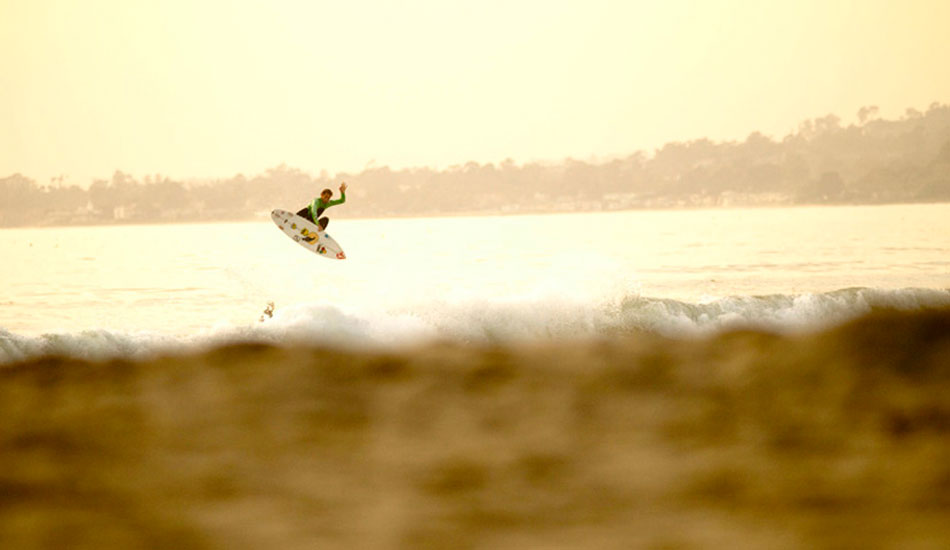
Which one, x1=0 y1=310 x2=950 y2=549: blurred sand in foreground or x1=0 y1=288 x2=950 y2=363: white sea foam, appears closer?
x1=0 y1=310 x2=950 y2=549: blurred sand in foreground

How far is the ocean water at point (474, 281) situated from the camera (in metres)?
10.5

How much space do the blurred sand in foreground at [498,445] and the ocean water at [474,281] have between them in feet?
1.22

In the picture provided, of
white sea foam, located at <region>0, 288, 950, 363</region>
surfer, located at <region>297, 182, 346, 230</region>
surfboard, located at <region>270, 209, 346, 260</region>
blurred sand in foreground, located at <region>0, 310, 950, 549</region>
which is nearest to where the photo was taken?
blurred sand in foreground, located at <region>0, 310, 950, 549</region>

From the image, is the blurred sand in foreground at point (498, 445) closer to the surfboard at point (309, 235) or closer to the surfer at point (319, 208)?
the surfer at point (319, 208)

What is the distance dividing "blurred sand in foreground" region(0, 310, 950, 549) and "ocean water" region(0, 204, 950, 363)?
0.37 m

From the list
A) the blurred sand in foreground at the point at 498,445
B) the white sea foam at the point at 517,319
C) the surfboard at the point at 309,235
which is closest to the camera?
the blurred sand in foreground at the point at 498,445

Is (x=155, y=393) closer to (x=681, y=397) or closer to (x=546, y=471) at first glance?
(x=546, y=471)

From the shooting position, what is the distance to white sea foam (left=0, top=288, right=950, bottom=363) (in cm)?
940

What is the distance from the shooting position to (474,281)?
18.3m

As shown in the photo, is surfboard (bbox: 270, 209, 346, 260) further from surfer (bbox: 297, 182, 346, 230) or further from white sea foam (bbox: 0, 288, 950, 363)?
white sea foam (bbox: 0, 288, 950, 363)

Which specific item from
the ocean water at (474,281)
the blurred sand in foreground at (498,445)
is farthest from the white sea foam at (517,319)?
the blurred sand in foreground at (498,445)

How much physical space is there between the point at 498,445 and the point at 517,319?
297 inches

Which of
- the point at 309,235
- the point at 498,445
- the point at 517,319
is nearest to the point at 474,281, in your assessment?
the point at 309,235

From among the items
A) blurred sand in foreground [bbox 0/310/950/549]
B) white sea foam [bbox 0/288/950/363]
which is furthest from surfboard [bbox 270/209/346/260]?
blurred sand in foreground [bbox 0/310/950/549]
